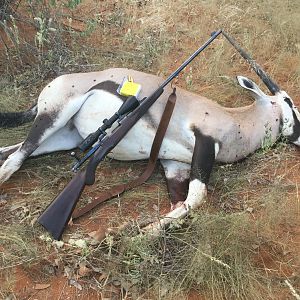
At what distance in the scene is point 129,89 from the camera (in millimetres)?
4684

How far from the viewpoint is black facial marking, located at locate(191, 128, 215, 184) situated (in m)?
4.41

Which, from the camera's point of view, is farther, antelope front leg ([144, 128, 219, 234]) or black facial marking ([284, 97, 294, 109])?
black facial marking ([284, 97, 294, 109])

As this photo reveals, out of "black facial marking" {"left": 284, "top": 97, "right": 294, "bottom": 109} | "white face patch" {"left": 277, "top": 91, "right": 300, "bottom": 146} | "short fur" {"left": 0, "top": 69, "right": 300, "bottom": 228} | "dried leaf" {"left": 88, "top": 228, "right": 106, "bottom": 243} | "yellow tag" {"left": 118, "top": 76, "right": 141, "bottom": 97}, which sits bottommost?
"white face patch" {"left": 277, "top": 91, "right": 300, "bottom": 146}

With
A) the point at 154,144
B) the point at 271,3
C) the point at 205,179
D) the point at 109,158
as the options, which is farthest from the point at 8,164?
the point at 271,3

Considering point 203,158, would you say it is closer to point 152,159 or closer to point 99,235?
point 152,159

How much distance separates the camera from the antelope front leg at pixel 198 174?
4219 mm

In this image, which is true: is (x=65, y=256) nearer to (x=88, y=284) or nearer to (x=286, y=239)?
(x=88, y=284)

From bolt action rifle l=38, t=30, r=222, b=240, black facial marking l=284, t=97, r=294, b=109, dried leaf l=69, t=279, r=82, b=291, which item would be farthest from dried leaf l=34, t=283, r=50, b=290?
black facial marking l=284, t=97, r=294, b=109

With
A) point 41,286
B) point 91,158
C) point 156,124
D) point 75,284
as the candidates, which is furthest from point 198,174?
point 41,286

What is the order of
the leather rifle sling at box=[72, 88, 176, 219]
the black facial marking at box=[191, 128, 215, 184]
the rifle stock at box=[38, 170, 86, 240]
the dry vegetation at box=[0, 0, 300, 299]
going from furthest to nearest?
the leather rifle sling at box=[72, 88, 176, 219] → the black facial marking at box=[191, 128, 215, 184] → the rifle stock at box=[38, 170, 86, 240] → the dry vegetation at box=[0, 0, 300, 299]

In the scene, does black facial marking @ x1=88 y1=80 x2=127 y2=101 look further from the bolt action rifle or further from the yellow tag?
the bolt action rifle

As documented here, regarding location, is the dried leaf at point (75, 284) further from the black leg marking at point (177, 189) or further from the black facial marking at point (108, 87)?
the black facial marking at point (108, 87)

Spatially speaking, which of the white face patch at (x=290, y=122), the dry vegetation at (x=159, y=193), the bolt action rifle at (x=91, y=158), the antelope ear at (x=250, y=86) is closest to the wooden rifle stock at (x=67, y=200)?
the bolt action rifle at (x=91, y=158)

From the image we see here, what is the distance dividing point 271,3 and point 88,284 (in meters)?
5.52
